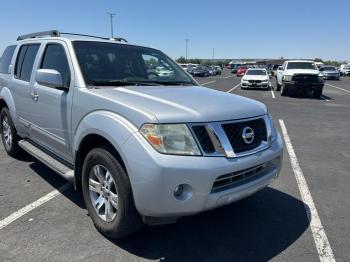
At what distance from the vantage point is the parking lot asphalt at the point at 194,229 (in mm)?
3271

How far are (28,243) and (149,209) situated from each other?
52.1 inches

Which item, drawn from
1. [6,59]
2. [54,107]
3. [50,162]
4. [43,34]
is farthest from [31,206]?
[6,59]

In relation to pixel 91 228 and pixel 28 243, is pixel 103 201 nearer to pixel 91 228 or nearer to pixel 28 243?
pixel 91 228

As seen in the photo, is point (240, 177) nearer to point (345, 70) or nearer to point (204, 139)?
point (204, 139)

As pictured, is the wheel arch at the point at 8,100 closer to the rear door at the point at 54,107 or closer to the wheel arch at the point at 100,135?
the rear door at the point at 54,107

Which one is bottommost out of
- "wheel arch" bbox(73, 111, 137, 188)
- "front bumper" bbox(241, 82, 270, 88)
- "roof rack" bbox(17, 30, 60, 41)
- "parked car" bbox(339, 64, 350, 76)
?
"parked car" bbox(339, 64, 350, 76)

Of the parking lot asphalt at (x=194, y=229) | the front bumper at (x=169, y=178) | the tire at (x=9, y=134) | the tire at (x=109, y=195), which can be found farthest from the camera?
the tire at (x=9, y=134)

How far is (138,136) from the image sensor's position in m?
2.96

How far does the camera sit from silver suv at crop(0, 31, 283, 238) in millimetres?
2920

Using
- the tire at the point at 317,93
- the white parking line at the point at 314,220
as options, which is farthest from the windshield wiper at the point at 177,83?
the tire at the point at 317,93

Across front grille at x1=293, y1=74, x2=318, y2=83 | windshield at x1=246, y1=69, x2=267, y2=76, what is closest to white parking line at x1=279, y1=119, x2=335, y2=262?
front grille at x1=293, y1=74, x2=318, y2=83

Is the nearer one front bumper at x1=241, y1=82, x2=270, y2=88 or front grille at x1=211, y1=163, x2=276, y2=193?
front grille at x1=211, y1=163, x2=276, y2=193

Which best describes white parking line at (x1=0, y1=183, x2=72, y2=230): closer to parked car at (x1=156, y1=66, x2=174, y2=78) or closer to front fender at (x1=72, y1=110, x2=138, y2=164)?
front fender at (x1=72, y1=110, x2=138, y2=164)

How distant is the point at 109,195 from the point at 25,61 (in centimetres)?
302
